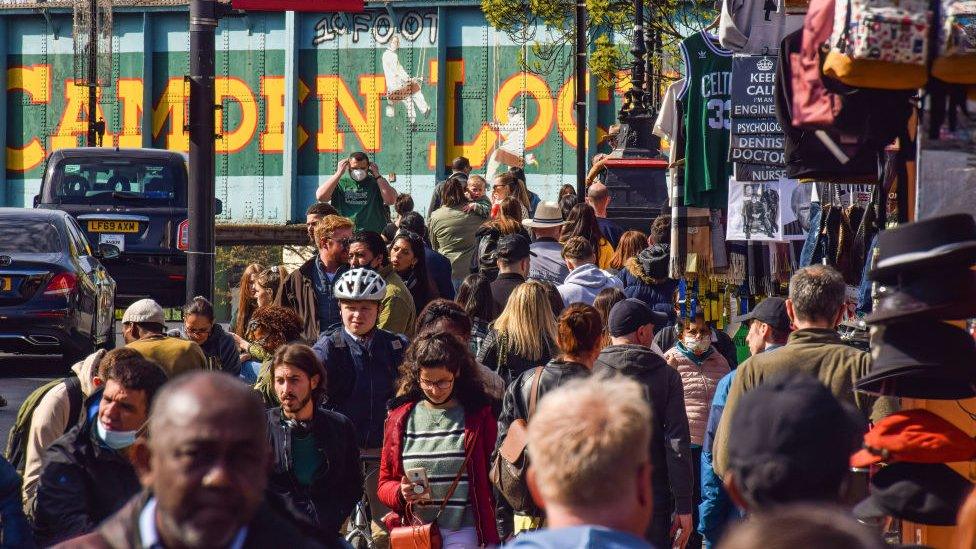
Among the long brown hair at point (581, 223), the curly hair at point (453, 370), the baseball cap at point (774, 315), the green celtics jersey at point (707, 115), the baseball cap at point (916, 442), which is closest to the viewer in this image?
the baseball cap at point (916, 442)

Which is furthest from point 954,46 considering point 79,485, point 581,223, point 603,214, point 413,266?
point 603,214

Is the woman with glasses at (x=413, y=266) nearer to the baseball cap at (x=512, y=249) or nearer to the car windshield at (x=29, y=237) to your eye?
the baseball cap at (x=512, y=249)

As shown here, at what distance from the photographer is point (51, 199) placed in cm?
1952

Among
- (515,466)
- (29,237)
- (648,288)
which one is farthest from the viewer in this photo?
(29,237)

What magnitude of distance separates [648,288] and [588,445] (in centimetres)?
807

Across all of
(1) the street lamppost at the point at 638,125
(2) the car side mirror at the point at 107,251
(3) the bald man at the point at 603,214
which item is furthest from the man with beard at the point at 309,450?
(1) the street lamppost at the point at 638,125

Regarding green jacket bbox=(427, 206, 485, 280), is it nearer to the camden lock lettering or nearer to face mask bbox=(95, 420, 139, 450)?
the camden lock lettering

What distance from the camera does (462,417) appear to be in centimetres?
732

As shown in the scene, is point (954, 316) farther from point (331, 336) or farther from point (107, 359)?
point (331, 336)

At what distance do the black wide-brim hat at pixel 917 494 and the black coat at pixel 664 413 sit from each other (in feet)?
7.45

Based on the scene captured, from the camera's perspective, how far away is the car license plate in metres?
18.7

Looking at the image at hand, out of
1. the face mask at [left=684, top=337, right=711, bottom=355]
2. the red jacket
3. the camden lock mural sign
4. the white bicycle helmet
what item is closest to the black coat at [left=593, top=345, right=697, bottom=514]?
the red jacket

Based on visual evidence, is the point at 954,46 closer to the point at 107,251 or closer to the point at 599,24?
the point at 107,251

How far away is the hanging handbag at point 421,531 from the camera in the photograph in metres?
7.16
